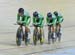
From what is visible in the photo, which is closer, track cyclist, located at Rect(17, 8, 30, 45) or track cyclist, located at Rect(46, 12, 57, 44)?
track cyclist, located at Rect(17, 8, 30, 45)

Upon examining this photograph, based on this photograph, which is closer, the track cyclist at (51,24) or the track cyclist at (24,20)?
the track cyclist at (24,20)

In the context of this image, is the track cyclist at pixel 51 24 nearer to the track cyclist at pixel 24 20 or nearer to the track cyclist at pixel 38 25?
the track cyclist at pixel 38 25

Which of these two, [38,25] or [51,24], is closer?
[38,25]

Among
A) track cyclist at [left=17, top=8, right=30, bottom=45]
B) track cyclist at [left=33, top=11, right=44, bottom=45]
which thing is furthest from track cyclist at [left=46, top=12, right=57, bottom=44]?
track cyclist at [left=17, top=8, right=30, bottom=45]

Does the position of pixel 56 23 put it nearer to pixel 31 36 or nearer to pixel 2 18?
pixel 31 36

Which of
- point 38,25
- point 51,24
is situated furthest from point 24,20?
point 51,24

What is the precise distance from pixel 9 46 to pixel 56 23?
0.94 metres

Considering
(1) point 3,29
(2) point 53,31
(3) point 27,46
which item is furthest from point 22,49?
(1) point 3,29

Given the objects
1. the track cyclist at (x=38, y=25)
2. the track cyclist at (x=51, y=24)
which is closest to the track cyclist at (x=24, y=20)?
the track cyclist at (x=38, y=25)

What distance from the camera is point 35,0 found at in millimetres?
16875

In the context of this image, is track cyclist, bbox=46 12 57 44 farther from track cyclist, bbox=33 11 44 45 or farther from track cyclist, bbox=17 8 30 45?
track cyclist, bbox=17 8 30 45

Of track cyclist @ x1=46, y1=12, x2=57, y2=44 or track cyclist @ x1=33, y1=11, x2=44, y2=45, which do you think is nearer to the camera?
track cyclist @ x1=33, y1=11, x2=44, y2=45

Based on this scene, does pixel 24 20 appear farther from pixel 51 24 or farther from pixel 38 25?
pixel 51 24

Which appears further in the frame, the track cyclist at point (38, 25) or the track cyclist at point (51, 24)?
the track cyclist at point (51, 24)
